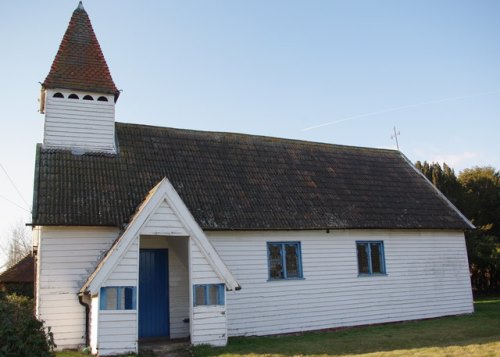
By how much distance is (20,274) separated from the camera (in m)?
25.0

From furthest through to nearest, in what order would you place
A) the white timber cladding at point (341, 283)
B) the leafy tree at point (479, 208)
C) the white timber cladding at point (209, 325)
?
the leafy tree at point (479, 208) → the white timber cladding at point (341, 283) → the white timber cladding at point (209, 325)

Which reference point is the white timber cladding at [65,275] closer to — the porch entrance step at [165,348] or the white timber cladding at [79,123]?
the porch entrance step at [165,348]

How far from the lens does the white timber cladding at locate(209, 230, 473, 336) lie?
49.1 ft

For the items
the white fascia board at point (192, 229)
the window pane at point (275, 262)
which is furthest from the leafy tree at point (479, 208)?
the white fascia board at point (192, 229)

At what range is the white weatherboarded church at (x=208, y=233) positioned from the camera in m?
12.5

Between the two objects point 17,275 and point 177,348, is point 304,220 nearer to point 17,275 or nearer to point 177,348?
point 177,348

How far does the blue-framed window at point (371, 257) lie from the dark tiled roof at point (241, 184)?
84cm

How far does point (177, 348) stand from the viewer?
39.6ft

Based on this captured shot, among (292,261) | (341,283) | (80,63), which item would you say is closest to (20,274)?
(80,63)

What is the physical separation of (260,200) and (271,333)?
4.57 meters

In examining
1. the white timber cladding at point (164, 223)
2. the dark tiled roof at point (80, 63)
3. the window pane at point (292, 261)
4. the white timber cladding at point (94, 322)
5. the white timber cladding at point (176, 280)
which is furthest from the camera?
the dark tiled roof at point (80, 63)

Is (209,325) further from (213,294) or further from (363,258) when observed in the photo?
(363,258)

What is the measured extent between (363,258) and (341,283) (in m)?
1.51

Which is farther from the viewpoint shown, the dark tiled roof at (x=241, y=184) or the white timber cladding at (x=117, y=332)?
the dark tiled roof at (x=241, y=184)
